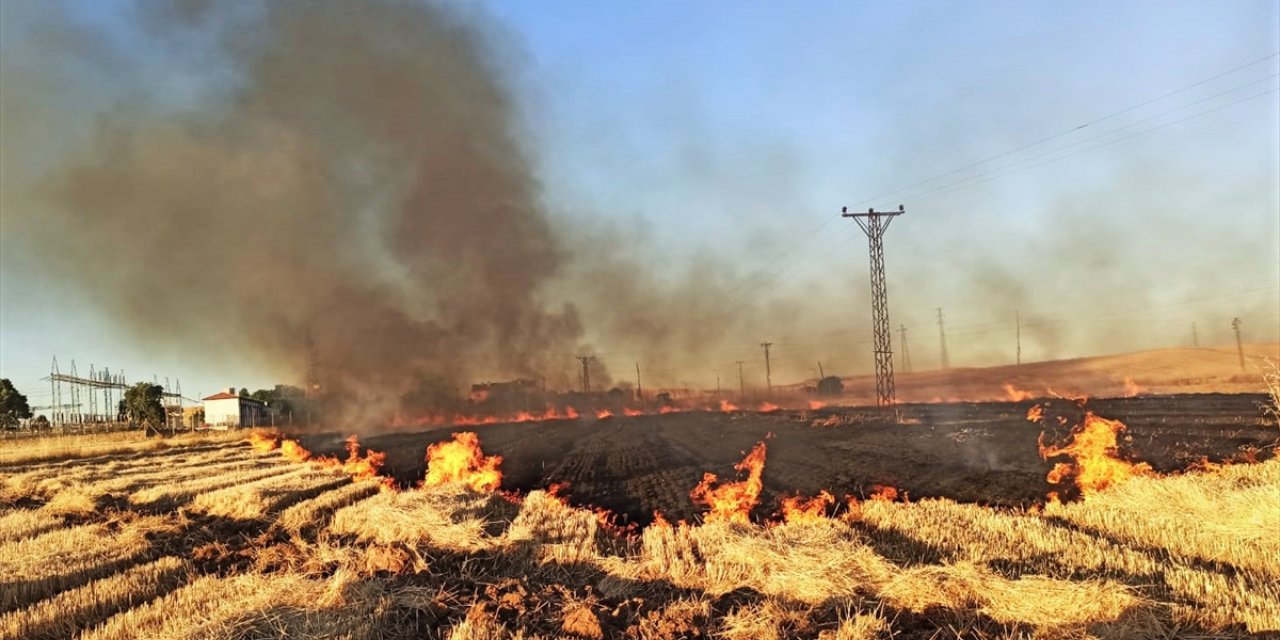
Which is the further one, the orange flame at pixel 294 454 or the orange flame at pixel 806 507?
the orange flame at pixel 294 454

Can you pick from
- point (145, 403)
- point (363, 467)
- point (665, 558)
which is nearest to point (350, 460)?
point (363, 467)

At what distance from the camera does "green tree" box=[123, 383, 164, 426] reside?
63594 millimetres

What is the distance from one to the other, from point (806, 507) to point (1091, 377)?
86741mm

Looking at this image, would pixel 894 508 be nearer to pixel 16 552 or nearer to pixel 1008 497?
pixel 1008 497

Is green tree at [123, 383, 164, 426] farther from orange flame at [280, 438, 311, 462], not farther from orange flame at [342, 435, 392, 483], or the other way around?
orange flame at [342, 435, 392, 483]

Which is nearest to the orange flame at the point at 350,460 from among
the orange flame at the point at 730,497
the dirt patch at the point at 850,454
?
the dirt patch at the point at 850,454

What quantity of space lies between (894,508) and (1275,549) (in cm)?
489

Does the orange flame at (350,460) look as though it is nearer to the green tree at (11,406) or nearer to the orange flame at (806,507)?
the orange flame at (806,507)

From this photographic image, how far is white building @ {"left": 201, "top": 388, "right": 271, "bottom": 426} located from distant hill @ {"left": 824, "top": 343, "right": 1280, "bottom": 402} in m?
72.6

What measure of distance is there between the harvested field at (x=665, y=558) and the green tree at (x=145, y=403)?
5226 cm

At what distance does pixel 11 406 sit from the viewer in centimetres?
7050

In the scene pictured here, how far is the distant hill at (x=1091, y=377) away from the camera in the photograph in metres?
67.4

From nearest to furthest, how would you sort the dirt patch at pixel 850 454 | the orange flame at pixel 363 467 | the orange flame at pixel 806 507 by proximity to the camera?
the orange flame at pixel 806 507 < the dirt patch at pixel 850 454 < the orange flame at pixel 363 467

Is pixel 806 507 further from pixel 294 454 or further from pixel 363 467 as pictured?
pixel 294 454
